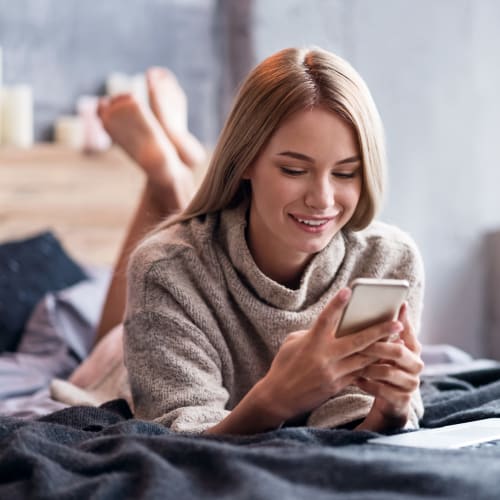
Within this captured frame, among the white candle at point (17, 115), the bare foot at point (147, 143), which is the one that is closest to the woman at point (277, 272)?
the bare foot at point (147, 143)

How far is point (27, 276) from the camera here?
2650mm

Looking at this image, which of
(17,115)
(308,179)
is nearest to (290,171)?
(308,179)

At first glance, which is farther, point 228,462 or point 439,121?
point 439,121

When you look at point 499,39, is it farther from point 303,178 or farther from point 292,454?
point 292,454

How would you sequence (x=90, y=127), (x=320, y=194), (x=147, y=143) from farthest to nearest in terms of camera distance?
(x=90, y=127) < (x=147, y=143) < (x=320, y=194)

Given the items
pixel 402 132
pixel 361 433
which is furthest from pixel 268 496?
pixel 402 132

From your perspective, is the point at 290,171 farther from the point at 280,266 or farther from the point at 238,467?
the point at 238,467

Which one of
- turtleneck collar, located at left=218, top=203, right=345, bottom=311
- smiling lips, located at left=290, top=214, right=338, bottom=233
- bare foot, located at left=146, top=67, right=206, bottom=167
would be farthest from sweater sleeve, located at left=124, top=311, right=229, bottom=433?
bare foot, located at left=146, top=67, right=206, bottom=167

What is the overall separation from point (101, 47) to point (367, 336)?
2263 millimetres

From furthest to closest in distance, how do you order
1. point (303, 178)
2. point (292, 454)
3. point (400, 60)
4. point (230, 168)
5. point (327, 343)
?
1. point (400, 60)
2. point (230, 168)
3. point (303, 178)
4. point (327, 343)
5. point (292, 454)

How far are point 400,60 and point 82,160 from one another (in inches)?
48.0

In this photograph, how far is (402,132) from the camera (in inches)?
138

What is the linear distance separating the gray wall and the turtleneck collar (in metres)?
1.71

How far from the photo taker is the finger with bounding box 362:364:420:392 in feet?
4.21
